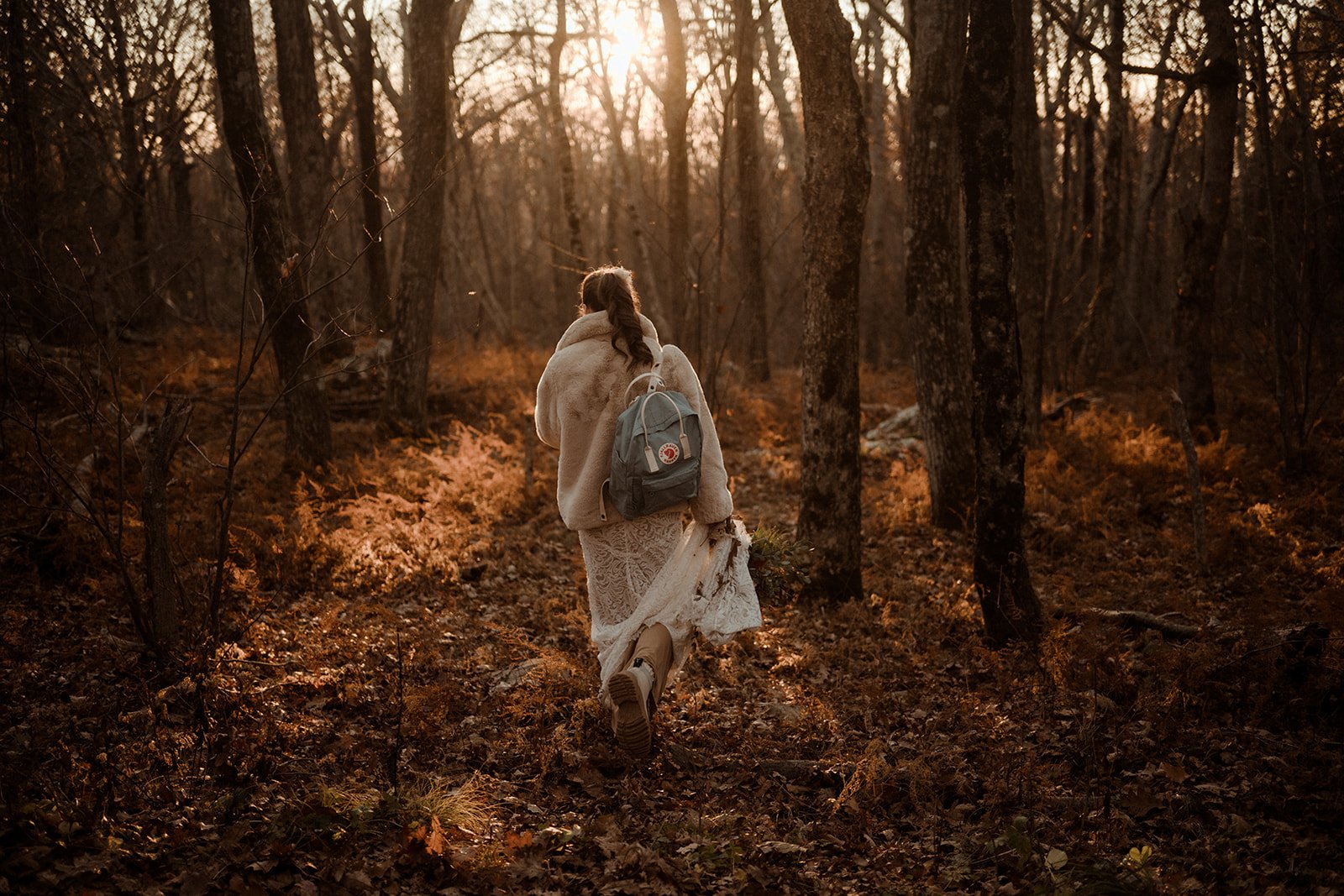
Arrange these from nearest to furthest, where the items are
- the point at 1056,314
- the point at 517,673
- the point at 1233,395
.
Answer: the point at 517,673
the point at 1233,395
the point at 1056,314

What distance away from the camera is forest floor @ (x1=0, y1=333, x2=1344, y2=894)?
3412mm

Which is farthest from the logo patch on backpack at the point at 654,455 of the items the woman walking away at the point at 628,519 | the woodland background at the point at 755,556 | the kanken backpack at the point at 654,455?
the woodland background at the point at 755,556

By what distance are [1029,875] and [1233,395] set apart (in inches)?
498

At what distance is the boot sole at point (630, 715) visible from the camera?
418cm

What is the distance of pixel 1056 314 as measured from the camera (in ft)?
52.7

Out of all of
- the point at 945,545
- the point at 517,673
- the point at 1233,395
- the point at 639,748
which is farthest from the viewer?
the point at 1233,395

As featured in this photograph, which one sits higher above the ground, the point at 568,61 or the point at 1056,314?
the point at 568,61

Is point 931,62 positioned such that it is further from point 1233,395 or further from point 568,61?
point 568,61

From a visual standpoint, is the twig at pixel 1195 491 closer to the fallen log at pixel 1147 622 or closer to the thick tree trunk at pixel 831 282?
the fallen log at pixel 1147 622

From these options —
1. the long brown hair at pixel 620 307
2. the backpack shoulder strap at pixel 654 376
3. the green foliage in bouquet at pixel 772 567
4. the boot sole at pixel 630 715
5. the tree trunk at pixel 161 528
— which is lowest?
the boot sole at pixel 630 715

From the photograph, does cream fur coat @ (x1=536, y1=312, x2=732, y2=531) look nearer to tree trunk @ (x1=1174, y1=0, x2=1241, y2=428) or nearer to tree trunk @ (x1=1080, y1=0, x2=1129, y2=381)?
tree trunk @ (x1=1174, y1=0, x2=1241, y2=428)

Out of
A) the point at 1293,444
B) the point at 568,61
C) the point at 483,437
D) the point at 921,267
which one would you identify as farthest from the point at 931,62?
the point at 568,61

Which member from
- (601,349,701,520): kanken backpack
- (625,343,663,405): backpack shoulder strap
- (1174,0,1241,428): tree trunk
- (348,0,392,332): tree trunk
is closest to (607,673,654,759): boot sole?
(601,349,701,520): kanken backpack

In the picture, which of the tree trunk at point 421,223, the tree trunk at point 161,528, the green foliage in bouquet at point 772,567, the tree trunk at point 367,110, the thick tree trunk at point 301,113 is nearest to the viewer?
the tree trunk at point 161,528
